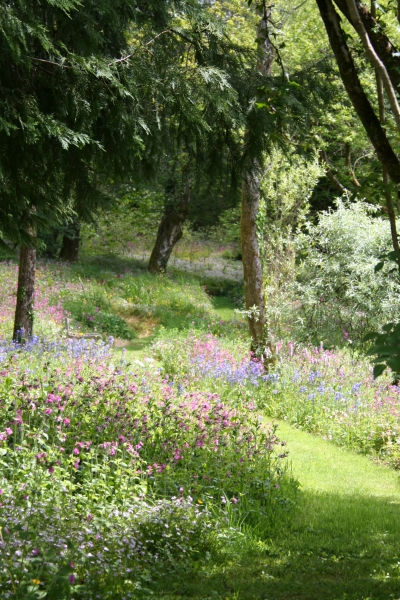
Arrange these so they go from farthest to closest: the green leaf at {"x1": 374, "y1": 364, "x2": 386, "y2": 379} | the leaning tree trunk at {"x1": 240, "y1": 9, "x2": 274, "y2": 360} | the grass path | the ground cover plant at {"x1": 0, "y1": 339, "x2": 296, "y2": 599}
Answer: the leaning tree trunk at {"x1": 240, "y1": 9, "x2": 274, "y2": 360} < the grass path < the ground cover plant at {"x1": 0, "y1": 339, "x2": 296, "y2": 599} < the green leaf at {"x1": 374, "y1": 364, "x2": 386, "y2": 379}

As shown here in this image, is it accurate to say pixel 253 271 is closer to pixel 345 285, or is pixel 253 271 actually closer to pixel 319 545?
pixel 345 285

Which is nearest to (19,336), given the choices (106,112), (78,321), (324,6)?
(78,321)

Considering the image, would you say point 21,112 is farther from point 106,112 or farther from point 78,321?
point 78,321

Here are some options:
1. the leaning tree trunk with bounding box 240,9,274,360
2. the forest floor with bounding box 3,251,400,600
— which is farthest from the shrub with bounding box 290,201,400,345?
the forest floor with bounding box 3,251,400,600

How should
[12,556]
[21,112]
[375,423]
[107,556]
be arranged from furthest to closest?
[375,423], [21,112], [107,556], [12,556]

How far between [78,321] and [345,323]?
6218 millimetres

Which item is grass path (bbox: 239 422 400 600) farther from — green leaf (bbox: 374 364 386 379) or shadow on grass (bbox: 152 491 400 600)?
green leaf (bbox: 374 364 386 379)

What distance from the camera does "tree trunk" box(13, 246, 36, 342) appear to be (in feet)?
34.5

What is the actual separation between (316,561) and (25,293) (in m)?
7.35

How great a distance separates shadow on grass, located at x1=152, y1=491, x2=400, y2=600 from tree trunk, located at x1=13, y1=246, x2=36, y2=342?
6.25 metres

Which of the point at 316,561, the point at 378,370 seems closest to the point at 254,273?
the point at 316,561

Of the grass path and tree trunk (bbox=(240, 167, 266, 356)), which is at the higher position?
tree trunk (bbox=(240, 167, 266, 356))

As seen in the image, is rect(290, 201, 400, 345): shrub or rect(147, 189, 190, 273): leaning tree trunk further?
rect(147, 189, 190, 273): leaning tree trunk

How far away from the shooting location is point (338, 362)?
10.5 m
